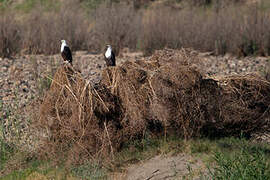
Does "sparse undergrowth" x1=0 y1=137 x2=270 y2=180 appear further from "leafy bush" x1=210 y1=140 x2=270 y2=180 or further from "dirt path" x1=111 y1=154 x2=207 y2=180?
"leafy bush" x1=210 y1=140 x2=270 y2=180

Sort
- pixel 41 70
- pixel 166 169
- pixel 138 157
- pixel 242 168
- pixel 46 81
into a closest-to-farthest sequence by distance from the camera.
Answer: pixel 242 168
pixel 166 169
pixel 138 157
pixel 46 81
pixel 41 70

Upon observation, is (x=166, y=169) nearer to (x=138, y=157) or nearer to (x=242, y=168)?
(x=138, y=157)

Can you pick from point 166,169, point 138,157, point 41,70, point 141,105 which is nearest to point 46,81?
point 41,70

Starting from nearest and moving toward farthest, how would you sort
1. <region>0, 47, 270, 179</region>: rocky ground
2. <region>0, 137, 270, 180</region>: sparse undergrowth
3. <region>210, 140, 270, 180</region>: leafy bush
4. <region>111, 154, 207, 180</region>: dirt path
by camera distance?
<region>210, 140, 270, 180</region>: leafy bush
<region>111, 154, 207, 180</region>: dirt path
<region>0, 137, 270, 180</region>: sparse undergrowth
<region>0, 47, 270, 179</region>: rocky ground

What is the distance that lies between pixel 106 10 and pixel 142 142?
36.8 ft

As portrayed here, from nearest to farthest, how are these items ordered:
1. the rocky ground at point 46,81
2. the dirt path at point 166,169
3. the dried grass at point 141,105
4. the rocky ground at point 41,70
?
the dirt path at point 166,169 → the rocky ground at point 46,81 → the dried grass at point 141,105 → the rocky ground at point 41,70

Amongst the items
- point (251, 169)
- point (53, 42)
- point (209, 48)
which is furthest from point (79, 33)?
point (251, 169)

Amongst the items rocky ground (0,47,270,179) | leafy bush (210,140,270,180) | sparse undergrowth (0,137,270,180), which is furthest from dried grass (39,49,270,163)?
leafy bush (210,140,270,180)

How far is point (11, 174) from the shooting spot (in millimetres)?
6484

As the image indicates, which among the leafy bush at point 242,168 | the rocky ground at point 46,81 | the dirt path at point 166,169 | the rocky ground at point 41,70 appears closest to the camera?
the leafy bush at point 242,168

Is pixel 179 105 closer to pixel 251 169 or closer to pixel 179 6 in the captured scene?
pixel 251 169

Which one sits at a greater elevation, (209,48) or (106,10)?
(106,10)

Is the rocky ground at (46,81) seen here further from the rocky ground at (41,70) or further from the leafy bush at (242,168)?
the leafy bush at (242,168)

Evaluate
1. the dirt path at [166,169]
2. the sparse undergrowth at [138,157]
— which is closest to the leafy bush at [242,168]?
the sparse undergrowth at [138,157]
